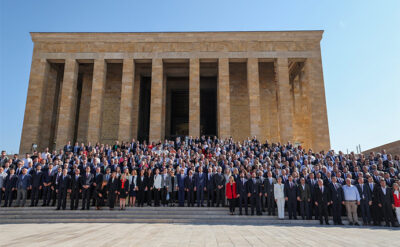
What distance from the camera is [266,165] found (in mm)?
11500

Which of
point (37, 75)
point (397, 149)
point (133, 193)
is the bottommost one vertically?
point (133, 193)

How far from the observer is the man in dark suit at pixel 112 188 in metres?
10.4

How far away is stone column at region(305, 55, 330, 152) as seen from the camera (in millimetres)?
21875

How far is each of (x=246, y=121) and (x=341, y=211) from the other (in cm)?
1590

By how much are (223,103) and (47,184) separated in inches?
591

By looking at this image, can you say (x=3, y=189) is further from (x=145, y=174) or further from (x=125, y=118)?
(x=125, y=118)

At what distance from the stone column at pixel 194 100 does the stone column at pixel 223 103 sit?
1.90m

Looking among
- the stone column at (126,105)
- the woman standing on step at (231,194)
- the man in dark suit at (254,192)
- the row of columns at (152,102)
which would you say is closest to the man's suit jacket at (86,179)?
the woman standing on step at (231,194)

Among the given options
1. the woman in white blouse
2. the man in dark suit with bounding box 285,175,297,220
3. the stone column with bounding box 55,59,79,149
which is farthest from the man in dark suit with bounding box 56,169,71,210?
the stone column with bounding box 55,59,79,149

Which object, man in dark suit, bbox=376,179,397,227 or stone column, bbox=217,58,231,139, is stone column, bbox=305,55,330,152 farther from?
man in dark suit, bbox=376,179,397,227

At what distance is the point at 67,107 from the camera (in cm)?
2270

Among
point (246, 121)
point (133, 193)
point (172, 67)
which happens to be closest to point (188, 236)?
point (133, 193)

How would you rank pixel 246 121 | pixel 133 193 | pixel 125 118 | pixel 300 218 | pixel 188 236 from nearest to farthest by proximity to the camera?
pixel 188 236
pixel 300 218
pixel 133 193
pixel 125 118
pixel 246 121

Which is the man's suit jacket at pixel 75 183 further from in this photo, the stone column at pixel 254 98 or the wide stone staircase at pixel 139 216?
the stone column at pixel 254 98
